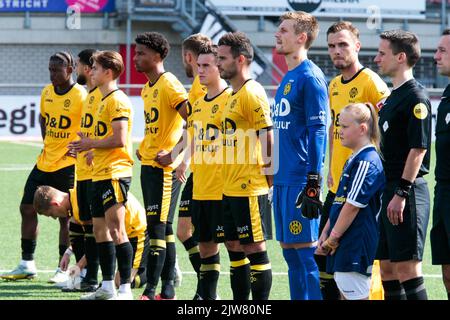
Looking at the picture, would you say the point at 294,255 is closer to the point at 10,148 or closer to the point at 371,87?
the point at 371,87

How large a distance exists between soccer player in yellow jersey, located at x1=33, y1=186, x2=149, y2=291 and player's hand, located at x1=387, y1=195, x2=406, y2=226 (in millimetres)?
2960

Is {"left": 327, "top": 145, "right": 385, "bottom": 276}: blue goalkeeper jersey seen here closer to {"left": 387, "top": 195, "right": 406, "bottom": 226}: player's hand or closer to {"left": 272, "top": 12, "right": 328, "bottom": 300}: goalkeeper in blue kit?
{"left": 387, "top": 195, "right": 406, "bottom": 226}: player's hand

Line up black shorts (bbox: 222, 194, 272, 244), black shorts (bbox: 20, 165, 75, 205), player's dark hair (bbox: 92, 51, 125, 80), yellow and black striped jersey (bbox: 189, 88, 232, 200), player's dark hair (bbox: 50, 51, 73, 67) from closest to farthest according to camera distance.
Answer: black shorts (bbox: 222, 194, 272, 244)
yellow and black striped jersey (bbox: 189, 88, 232, 200)
player's dark hair (bbox: 92, 51, 125, 80)
player's dark hair (bbox: 50, 51, 73, 67)
black shorts (bbox: 20, 165, 75, 205)

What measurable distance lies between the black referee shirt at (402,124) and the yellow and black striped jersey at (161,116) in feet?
7.33

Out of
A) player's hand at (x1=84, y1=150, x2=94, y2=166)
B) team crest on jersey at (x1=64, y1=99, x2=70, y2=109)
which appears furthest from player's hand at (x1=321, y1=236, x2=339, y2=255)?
team crest on jersey at (x1=64, y1=99, x2=70, y2=109)

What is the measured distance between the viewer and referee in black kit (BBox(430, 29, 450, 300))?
6.51 m

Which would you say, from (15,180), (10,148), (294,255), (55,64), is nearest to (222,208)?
(294,255)

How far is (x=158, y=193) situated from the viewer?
8.23 m

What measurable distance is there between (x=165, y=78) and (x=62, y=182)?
1.86 m

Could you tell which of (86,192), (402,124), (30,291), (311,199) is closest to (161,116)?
(86,192)

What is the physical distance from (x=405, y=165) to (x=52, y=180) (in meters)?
4.27

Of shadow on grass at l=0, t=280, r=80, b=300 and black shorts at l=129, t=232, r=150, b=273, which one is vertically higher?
black shorts at l=129, t=232, r=150, b=273

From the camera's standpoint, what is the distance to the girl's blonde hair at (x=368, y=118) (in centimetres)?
616

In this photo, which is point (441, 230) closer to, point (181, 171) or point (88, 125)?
point (181, 171)
